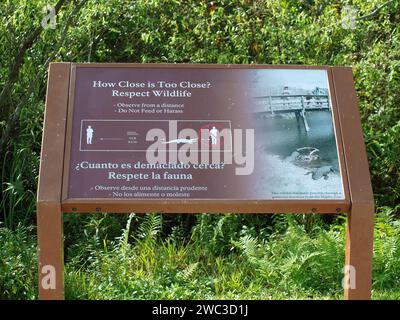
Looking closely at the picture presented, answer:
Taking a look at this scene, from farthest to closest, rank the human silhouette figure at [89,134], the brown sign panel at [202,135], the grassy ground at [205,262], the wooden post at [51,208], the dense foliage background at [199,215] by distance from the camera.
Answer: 1. the dense foliage background at [199,215]
2. the grassy ground at [205,262]
3. the human silhouette figure at [89,134]
4. the brown sign panel at [202,135]
5. the wooden post at [51,208]

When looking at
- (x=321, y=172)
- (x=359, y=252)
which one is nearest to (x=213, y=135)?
(x=321, y=172)

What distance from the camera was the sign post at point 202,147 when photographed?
199 inches

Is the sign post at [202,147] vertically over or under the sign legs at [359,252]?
over

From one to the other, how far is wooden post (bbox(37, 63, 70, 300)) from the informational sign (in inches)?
3.1

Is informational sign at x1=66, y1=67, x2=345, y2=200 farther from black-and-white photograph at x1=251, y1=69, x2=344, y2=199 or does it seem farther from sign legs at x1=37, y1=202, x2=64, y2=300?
sign legs at x1=37, y1=202, x2=64, y2=300

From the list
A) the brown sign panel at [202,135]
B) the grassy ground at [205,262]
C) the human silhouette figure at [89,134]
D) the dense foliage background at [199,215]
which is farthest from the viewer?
the dense foliage background at [199,215]

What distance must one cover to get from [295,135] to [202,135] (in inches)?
23.5

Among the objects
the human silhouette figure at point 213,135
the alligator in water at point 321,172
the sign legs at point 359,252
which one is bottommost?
the sign legs at point 359,252

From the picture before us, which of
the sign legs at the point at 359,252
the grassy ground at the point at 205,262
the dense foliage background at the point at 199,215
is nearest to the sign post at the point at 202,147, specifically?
the sign legs at the point at 359,252

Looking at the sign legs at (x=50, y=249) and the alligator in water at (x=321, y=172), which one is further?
the alligator in water at (x=321, y=172)

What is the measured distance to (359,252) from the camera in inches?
201

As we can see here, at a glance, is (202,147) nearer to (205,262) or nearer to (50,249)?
(50,249)

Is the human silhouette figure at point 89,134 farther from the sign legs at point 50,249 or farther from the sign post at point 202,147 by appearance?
the sign legs at point 50,249
